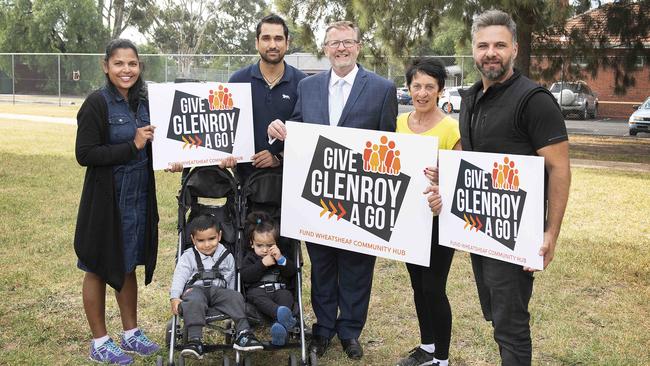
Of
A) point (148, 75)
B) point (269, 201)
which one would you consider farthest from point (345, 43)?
point (148, 75)

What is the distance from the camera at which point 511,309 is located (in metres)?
3.17

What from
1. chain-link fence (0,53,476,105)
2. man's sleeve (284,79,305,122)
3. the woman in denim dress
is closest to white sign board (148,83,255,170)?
the woman in denim dress

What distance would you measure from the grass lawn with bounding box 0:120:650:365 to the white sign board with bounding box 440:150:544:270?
1396mm

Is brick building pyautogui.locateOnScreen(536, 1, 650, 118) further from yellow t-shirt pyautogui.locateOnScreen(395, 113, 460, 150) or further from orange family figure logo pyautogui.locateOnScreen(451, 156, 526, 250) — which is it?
orange family figure logo pyautogui.locateOnScreen(451, 156, 526, 250)

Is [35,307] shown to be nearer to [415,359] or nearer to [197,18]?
[415,359]

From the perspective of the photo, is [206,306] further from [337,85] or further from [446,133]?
[446,133]

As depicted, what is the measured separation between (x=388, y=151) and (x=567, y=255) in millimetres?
3922

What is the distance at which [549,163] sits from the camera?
3049 mm

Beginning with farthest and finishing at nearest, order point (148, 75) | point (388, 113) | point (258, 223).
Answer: point (148, 75) → point (258, 223) → point (388, 113)

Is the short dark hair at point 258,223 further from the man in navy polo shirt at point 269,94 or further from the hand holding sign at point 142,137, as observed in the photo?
the hand holding sign at point 142,137

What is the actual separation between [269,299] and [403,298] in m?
1.94

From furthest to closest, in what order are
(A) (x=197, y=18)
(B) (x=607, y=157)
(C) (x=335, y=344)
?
(A) (x=197, y=18) < (B) (x=607, y=157) < (C) (x=335, y=344)

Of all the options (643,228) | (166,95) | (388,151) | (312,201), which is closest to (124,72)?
(166,95)

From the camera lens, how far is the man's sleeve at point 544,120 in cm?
298
